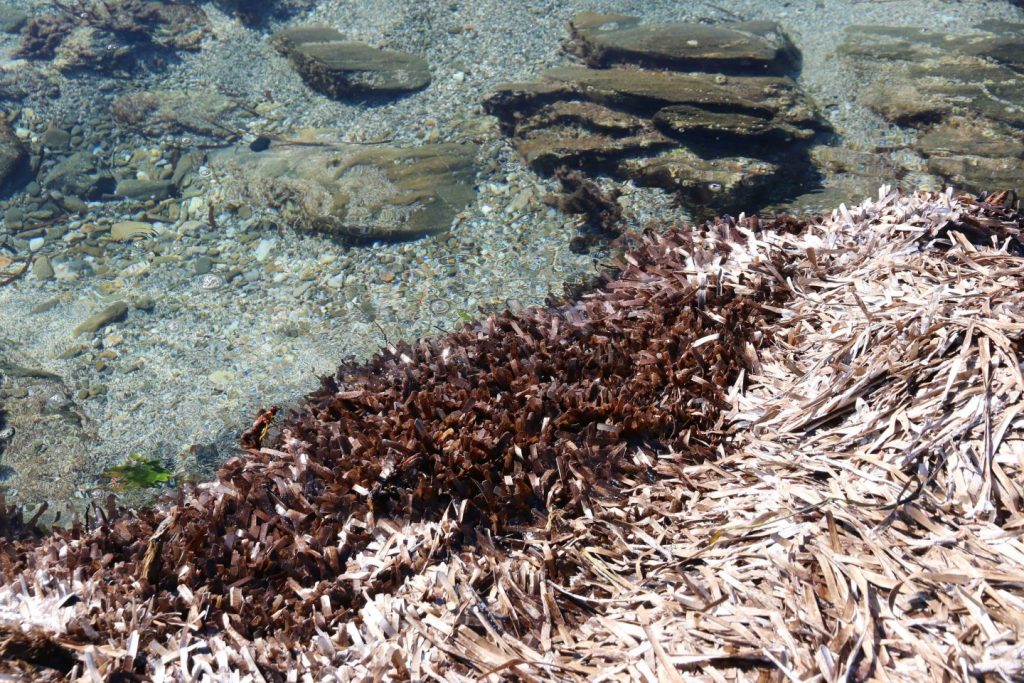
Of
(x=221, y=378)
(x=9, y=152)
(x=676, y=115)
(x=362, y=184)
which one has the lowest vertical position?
(x=221, y=378)

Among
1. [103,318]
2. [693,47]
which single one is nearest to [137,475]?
[103,318]

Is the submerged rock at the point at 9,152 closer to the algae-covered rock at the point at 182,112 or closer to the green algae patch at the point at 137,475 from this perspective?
the algae-covered rock at the point at 182,112

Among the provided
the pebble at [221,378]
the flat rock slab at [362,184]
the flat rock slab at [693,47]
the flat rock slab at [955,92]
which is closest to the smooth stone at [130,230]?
the flat rock slab at [362,184]

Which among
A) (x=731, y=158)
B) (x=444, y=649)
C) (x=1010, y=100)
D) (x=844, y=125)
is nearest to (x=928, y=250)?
(x=444, y=649)

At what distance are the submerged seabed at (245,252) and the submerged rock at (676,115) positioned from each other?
256 mm

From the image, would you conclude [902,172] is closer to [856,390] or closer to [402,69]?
[856,390]

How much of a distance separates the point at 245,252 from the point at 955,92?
6.54 m

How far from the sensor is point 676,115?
20.0 ft

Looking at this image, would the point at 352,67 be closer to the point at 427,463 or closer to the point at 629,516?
the point at 427,463

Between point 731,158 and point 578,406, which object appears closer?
point 578,406

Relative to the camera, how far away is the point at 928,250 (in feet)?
9.89

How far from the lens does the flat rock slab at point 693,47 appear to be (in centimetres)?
680

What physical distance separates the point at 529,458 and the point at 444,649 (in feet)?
2.36

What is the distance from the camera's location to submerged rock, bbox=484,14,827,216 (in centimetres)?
565
